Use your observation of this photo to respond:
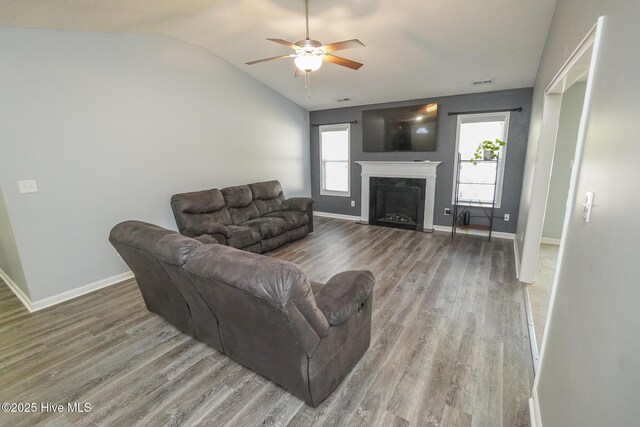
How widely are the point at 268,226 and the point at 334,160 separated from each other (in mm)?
2867

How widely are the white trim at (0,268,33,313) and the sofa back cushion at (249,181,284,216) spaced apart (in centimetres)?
295

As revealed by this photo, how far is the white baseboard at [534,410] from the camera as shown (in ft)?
4.97

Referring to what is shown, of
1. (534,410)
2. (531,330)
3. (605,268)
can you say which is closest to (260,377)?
(534,410)

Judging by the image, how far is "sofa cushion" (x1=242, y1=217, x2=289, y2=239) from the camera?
415cm

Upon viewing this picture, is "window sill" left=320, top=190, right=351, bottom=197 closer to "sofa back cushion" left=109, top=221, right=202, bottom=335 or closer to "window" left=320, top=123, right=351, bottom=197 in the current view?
"window" left=320, top=123, right=351, bottom=197

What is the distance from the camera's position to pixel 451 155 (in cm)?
504

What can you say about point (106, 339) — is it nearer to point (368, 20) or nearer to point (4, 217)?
point (4, 217)

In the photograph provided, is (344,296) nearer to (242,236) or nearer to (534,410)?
(534,410)

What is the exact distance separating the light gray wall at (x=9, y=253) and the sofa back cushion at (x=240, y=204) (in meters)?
2.31

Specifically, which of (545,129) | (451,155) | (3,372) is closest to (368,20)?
(545,129)

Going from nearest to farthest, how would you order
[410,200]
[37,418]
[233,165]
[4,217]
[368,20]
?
[37,418] → [4,217] → [368,20] → [233,165] → [410,200]

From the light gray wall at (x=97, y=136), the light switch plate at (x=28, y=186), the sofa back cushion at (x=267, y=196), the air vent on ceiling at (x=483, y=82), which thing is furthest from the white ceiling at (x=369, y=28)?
the sofa back cushion at (x=267, y=196)

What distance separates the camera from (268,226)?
4215 mm

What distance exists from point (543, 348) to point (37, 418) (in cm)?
304
